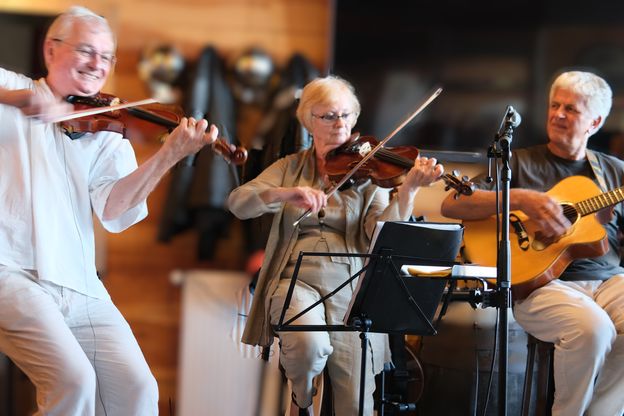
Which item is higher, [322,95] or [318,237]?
[322,95]

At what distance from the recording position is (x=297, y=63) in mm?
4223

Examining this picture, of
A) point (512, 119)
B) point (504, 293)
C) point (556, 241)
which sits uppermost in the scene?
point (512, 119)

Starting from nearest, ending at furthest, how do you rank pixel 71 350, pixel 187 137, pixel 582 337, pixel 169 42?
pixel 71 350
pixel 187 137
pixel 582 337
pixel 169 42

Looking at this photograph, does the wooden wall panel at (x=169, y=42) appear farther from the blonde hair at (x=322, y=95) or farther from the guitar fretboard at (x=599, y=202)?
the guitar fretboard at (x=599, y=202)

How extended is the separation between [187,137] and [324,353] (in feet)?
2.40

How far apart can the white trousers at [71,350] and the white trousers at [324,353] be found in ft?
1.48

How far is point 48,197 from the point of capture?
2309 mm

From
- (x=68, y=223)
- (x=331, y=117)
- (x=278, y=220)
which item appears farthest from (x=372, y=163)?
(x=68, y=223)

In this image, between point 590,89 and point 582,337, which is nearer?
point 582,337

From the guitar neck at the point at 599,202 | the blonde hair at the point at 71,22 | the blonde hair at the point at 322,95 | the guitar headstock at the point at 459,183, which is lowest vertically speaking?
the guitar neck at the point at 599,202

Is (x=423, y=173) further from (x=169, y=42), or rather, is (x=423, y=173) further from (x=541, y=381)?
(x=169, y=42)

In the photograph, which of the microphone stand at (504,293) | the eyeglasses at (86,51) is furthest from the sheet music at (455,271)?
the eyeglasses at (86,51)

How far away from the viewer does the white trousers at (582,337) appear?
2650 mm

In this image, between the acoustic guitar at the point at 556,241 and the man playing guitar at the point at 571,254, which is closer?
the man playing guitar at the point at 571,254
